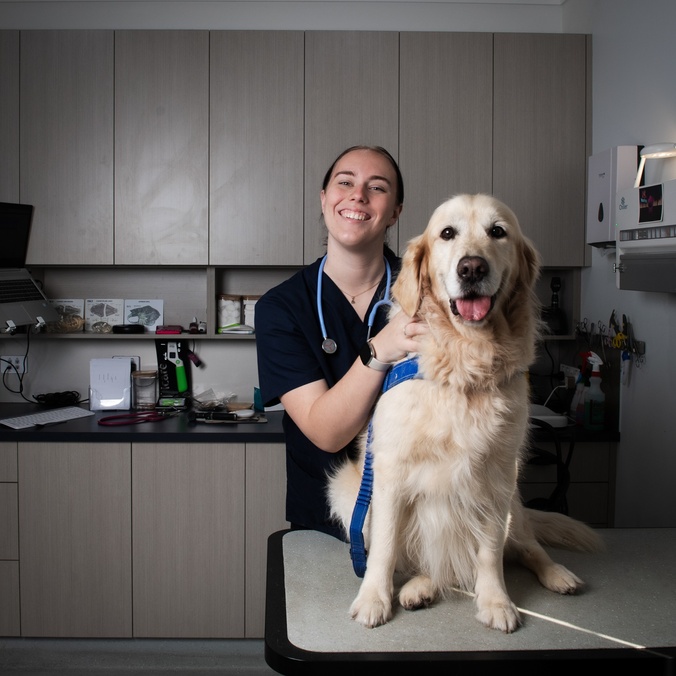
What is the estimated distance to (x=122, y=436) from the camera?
2824mm

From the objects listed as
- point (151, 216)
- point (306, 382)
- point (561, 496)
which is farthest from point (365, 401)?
point (151, 216)

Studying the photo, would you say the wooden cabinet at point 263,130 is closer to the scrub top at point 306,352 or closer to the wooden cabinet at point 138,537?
the wooden cabinet at point 138,537

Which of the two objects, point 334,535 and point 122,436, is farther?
point 122,436

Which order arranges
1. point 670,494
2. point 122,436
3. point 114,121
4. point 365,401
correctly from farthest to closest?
point 114,121 < point 122,436 < point 670,494 < point 365,401

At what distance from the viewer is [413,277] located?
1.26m

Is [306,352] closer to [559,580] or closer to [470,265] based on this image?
[470,265]

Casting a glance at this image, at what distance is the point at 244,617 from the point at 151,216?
179 centimetres

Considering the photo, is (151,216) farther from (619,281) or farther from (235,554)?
(619,281)

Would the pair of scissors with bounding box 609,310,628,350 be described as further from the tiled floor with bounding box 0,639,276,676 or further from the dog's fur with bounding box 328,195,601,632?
the tiled floor with bounding box 0,639,276,676

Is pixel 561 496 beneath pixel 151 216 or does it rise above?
beneath

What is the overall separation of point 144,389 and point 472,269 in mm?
2589

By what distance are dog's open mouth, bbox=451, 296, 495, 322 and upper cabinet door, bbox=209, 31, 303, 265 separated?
2119 mm

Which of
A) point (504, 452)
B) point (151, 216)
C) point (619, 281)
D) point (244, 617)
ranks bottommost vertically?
point (244, 617)

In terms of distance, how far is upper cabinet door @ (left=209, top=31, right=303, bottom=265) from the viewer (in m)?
3.16
